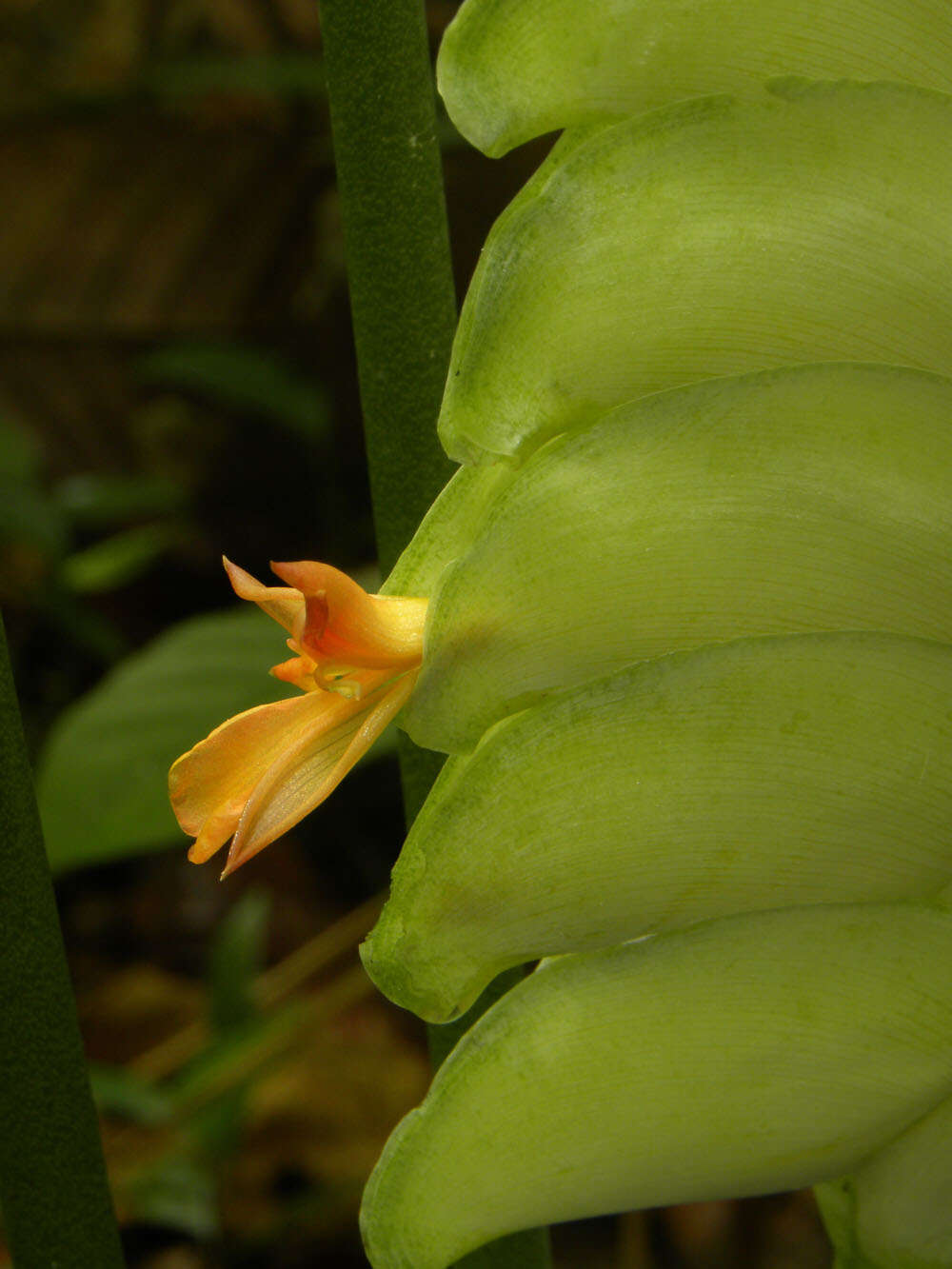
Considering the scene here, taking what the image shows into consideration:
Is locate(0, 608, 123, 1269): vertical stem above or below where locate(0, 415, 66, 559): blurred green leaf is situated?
above

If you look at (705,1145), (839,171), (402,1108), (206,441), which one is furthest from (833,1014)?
(206,441)

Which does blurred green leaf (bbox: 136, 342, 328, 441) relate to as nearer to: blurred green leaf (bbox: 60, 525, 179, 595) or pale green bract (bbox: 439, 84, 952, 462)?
blurred green leaf (bbox: 60, 525, 179, 595)

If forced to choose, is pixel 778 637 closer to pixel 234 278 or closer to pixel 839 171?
pixel 839 171

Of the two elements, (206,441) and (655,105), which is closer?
(655,105)

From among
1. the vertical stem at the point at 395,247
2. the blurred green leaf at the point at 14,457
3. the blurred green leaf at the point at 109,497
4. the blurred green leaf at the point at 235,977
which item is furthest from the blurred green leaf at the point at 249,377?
the vertical stem at the point at 395,247

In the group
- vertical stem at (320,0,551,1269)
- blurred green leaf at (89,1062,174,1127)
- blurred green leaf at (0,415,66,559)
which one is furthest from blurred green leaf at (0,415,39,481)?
vertical stem at (320,0,551,1269)

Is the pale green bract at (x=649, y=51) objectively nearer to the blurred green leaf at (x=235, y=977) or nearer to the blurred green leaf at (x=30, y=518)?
the blurred green leaf at (x=235, y=977)
